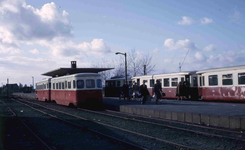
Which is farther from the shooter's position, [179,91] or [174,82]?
[174,82]

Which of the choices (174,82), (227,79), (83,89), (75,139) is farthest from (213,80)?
(75,139)

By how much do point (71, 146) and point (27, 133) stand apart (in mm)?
3297

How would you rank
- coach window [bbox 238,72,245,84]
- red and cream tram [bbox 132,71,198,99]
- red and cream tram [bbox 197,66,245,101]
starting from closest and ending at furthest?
coach window [bbox 238,72,245,84], red and cream tram [bbox 197,66,245,101], red and cream tram [bbox 132,71,198,99]

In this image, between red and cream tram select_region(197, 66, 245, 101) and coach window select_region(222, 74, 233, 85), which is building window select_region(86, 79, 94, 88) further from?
coach window select_region(222, 74, 233, 85)

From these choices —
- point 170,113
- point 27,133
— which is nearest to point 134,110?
point 170,113

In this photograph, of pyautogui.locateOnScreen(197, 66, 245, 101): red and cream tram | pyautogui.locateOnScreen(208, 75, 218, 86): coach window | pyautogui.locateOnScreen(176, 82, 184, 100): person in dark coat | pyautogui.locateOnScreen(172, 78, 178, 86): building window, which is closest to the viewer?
pyautogui.locateOnScreen(197, 66, 245, 101): red and cream tram

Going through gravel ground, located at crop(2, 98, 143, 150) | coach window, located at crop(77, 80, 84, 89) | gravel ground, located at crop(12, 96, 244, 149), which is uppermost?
coach window, located at crop(77, 80, 84, 89)

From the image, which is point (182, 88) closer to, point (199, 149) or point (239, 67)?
point (239, 67)

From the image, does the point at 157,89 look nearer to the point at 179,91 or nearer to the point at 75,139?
the point at 179,91

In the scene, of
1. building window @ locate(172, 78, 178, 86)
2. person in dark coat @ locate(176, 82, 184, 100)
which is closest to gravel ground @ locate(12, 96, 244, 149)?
person in dark coat @ locate(176, 82, 184, 100)

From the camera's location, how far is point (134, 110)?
53.8ft

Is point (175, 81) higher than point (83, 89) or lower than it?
higher

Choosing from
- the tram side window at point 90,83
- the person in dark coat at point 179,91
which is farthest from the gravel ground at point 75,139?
the person in dark coat at point 179,91

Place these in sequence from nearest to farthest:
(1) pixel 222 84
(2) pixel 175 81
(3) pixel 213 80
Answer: (1) pixel 222 84 < (3) pixel 213 80 < (2) pixel 175 81
